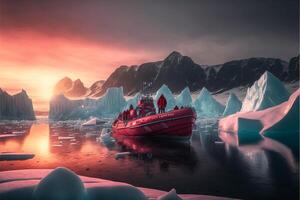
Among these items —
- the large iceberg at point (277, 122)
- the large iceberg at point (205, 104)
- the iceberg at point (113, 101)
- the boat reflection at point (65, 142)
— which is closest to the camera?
the boat reflection at point (65, 142)

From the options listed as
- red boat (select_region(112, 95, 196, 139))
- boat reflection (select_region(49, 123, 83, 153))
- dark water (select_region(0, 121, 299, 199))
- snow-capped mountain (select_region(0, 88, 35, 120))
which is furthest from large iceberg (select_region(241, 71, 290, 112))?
snow-capped mountain (select_region(0, 88, 35, 120))

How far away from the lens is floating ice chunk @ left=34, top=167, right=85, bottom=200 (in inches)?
207

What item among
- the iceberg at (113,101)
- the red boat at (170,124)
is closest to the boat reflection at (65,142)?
the red boat at (170,124)

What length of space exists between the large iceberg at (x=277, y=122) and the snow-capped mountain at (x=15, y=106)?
68.2m

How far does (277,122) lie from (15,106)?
79018mm

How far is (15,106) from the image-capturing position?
8362 centimetres

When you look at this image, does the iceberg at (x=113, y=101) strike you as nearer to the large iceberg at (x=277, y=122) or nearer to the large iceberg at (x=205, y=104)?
the large iceberg at (x=205, y=104)

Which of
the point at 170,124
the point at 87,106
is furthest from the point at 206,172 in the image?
the point at 87,106

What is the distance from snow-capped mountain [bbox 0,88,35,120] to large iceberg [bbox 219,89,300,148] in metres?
68.2

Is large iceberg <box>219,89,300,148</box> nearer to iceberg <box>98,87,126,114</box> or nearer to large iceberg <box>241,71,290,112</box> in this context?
large iceberg <box>241,71,290,112</box>

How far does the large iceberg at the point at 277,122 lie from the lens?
25938 millimetres

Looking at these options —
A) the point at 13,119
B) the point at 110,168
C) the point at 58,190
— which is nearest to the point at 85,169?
the point at 110,168

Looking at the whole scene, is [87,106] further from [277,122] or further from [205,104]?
[277,122]

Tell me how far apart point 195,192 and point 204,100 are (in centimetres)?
7601
